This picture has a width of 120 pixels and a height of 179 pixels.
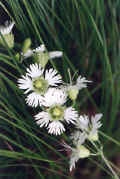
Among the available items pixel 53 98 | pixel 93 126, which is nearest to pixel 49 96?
pixel 53 98

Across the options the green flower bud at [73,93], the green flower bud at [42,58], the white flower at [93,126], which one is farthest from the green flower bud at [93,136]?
the green flower bud at [42,58]

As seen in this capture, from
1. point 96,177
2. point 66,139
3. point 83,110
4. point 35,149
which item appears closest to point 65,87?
point 66,139

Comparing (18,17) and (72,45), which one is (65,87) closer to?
(18,17)

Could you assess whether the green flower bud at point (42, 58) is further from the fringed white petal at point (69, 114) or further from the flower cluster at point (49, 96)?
the fringed white petal at point (69, 114)

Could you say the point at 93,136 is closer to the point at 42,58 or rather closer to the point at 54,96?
the point at 54,96

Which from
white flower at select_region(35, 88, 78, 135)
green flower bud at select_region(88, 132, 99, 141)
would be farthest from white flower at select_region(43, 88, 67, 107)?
green flower bud at select_region(88, 132, 99, 141)

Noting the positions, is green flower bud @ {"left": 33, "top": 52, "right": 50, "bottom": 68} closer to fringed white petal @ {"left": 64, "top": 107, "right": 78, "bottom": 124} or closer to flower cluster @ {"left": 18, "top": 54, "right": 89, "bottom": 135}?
flower cluster @ {"left": 18, "top": 54, "right": 89, "bottom": 135}

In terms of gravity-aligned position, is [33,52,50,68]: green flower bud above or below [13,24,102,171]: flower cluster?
above
